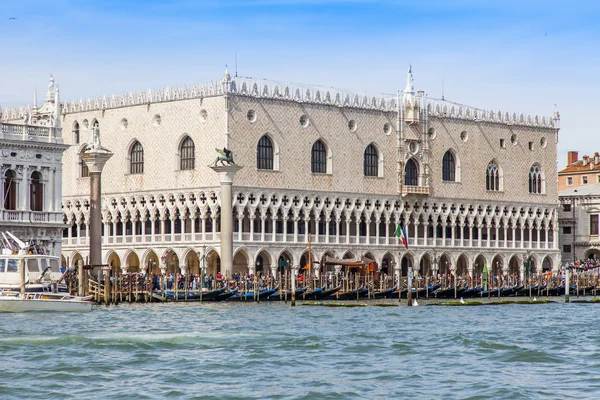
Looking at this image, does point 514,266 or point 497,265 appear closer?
point 497,265

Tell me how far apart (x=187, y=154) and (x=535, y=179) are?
20.6 meters

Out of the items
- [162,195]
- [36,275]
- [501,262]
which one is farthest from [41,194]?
[501,262]

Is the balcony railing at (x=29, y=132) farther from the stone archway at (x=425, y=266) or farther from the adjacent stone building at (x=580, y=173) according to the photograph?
the adjacent stone building at (x=580, y=173)

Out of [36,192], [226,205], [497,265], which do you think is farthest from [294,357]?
[497,265]

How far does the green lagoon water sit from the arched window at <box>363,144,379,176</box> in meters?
26.9

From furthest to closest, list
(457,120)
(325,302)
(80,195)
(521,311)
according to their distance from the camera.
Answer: (457,120), (80,195), (325,302), (521,311)

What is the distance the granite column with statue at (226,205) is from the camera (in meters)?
63.2

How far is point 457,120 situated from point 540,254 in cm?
894

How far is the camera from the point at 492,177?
7856cm

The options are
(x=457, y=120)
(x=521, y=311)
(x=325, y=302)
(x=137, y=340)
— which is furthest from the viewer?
(x=457, y=120)

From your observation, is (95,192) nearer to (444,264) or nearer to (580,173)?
(444,264)

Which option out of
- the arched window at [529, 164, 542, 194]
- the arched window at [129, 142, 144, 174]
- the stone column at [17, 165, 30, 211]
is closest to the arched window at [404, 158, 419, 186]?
the arched window at [529, 164, 542, 194]

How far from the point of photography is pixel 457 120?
7650 centimetres

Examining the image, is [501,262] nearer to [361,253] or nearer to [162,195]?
[361,253]
